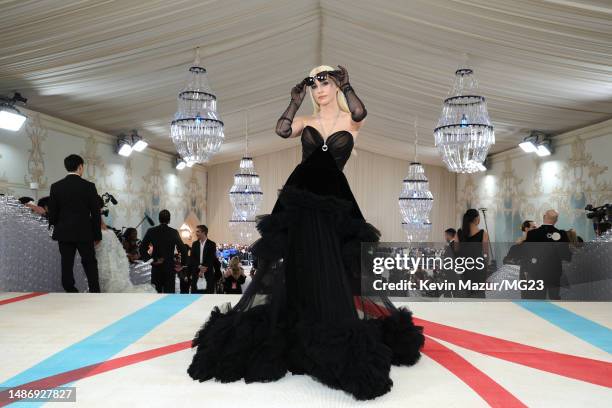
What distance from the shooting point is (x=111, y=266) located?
4316 mm

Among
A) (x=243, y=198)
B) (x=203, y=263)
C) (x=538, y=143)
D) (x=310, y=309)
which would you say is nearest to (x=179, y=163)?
(x=243, y=198)

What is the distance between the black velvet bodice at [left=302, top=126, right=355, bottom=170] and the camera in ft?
7.10

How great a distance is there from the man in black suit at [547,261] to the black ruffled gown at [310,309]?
2.22 metres

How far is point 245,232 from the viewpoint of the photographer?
34.3 feet

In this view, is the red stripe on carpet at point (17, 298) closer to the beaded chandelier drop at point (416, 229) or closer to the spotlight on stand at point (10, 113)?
the spotlight on stand at point (10, 113)

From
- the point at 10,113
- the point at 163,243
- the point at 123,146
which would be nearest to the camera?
the point at 163,243

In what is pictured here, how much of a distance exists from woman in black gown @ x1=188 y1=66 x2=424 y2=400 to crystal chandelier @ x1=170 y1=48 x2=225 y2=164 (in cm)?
379

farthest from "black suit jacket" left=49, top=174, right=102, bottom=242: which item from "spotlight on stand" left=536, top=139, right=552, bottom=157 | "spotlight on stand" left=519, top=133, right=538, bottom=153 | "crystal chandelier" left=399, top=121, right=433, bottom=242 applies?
"spotlight on stand" left=536, top=139, right=552, bottom=157

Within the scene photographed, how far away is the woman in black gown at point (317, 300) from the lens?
1642mm

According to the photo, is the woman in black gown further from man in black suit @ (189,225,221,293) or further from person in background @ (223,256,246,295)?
person in background @ (223,256,246,295)

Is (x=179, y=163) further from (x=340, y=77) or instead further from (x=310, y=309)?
(x=310, y=309)

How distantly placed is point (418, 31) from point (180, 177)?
29.6ft

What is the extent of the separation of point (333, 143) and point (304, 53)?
5885mm

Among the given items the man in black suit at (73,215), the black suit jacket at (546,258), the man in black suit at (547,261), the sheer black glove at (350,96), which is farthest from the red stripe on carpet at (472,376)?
the man in black suit at (73,215)
